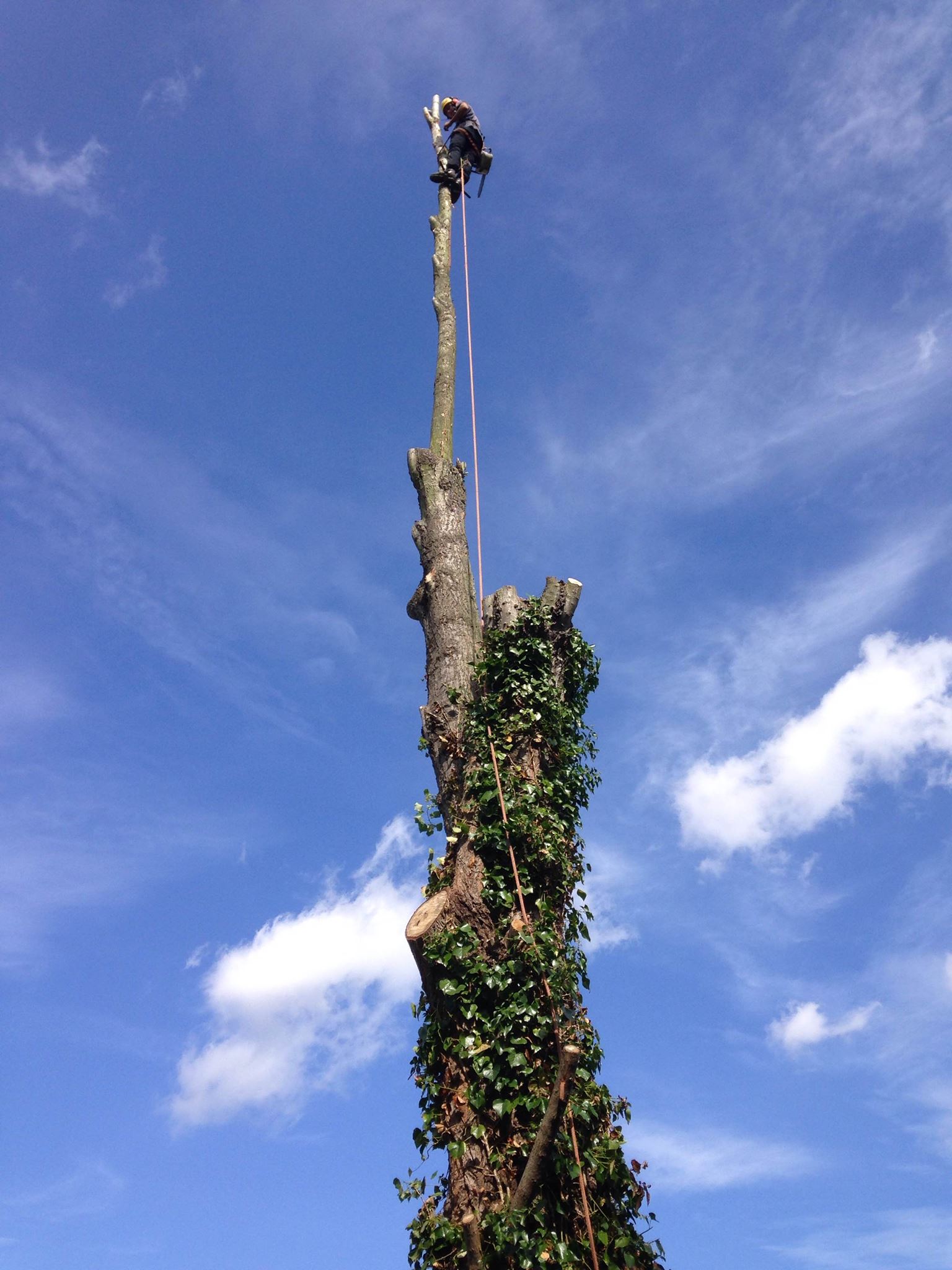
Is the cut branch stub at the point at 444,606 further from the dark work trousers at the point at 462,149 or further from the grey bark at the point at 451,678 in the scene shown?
the dark work trousers at the point at 462,149

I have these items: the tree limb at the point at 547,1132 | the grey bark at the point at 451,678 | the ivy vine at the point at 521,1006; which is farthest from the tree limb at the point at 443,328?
the tree limb at the point at 547,1132

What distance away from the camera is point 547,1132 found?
4098mm

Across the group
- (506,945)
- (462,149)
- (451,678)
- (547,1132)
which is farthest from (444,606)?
(462,149)

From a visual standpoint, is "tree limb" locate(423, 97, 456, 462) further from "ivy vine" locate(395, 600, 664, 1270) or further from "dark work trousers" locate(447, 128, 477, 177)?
"ivy vine" locate(395, 600, 664, 1270)

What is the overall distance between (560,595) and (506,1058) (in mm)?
3065

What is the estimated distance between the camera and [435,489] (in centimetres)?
725

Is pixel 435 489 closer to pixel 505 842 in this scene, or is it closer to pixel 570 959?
pixel 505 842

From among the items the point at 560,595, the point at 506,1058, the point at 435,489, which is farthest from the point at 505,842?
the point at 435,489

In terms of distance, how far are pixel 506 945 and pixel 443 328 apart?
525 centimetres

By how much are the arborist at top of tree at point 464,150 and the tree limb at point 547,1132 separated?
7.87 metres

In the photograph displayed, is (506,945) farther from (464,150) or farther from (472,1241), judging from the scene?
(464,150)

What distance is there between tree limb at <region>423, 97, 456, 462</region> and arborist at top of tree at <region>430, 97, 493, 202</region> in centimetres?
9

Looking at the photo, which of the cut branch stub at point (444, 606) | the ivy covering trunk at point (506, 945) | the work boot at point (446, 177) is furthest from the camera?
the work boot at point (446, 177)

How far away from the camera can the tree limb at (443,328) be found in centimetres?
768
